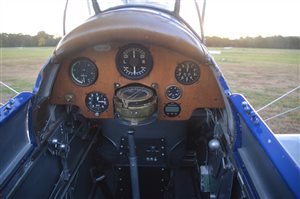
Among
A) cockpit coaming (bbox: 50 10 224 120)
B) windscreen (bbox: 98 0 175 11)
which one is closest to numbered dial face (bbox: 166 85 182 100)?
cockpit coaming (bbox: 50 10 224 120)

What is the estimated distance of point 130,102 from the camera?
184 cm

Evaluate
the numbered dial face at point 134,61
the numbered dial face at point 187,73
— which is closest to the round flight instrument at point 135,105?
the numbered dial face at point 134,61

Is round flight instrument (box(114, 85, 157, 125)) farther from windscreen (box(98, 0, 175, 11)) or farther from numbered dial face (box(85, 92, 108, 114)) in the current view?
windscreen (box(98, 0, 175, 11))

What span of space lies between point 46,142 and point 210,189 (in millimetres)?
1303

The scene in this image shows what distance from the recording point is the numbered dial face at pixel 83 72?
2.11 metres

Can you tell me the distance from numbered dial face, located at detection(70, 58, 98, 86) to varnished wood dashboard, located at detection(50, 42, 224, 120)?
26 mm

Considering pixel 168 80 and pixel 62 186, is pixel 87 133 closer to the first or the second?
pixel 62 186

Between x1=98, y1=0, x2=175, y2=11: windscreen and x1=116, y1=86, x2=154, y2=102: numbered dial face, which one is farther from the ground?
x1=98, y1=0, x2=175, y2=11: windscreen

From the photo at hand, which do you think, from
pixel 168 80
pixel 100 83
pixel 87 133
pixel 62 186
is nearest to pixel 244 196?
pixel 168 80

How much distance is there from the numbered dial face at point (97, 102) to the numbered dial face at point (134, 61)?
0.28 metres

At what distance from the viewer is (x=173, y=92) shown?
221 centimetres

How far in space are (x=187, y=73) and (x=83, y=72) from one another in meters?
0.84

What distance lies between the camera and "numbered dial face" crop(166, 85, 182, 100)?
2191 mm

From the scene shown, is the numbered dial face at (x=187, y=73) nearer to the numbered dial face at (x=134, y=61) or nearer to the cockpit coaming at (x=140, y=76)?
the cockpit coaming at (x=140, y=76)
